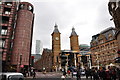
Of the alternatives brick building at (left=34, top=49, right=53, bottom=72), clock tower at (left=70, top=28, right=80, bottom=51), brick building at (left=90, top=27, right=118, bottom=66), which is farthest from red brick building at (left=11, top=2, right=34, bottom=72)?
clock tower at (left=70, top=28, right=80, bottom=51)

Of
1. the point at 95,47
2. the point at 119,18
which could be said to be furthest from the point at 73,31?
the point at 119,18

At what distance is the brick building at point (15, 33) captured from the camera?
3922 cm

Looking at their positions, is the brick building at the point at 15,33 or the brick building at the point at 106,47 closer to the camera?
the brick building at the point at 15,33

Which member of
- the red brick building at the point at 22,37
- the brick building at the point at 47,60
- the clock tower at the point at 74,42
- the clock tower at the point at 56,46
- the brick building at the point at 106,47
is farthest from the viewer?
the clock tower at the point at 74,42

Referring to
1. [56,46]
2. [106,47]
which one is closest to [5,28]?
[106,47]

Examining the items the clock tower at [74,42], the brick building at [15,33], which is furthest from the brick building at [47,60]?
the brick building at [15,33]

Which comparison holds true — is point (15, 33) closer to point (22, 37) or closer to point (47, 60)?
point (22, 37)

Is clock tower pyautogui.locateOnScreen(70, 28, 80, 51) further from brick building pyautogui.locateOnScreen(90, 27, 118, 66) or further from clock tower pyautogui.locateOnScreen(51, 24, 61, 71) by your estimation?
brick building pyautogui.locateOnScreen(90, 27, 118, 66)

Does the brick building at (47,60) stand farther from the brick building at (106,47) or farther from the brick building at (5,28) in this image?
the brick building at (5,28)

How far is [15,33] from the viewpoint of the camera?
169ft

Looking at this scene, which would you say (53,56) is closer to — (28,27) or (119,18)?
(28,27)

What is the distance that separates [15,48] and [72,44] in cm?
5494

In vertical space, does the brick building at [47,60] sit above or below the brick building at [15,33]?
below

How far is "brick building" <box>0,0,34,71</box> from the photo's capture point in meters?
39.2
